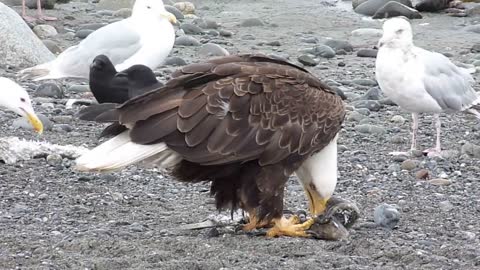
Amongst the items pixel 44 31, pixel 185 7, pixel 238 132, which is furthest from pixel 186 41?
pixel 238 132

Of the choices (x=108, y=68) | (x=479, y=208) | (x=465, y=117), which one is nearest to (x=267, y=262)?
(x=479, y=208)

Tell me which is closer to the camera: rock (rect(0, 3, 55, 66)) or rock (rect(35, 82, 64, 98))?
rock (rect(35, 82, 64, 98))

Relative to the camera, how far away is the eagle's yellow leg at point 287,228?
700cm

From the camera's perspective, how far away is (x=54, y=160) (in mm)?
8812

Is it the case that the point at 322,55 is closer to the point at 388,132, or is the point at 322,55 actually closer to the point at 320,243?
the point at 388,132

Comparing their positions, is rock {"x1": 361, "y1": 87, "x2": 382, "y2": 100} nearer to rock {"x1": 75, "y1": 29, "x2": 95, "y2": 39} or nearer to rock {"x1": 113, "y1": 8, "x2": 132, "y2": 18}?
rock {"x1": 75, "y1": 29, "x2": 95, "y2": 39}

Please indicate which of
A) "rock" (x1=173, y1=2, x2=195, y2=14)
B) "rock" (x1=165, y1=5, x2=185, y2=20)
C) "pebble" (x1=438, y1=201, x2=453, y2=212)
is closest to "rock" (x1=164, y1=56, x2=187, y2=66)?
"rock" (x1=165, y1=5, x2=185, y2=20)

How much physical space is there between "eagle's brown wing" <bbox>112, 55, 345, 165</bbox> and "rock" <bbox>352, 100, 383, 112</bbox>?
4.98 meters

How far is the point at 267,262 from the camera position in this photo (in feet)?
20.3

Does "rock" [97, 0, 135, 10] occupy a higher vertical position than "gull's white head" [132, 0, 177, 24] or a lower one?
lower

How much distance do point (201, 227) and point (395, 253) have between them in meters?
1.31

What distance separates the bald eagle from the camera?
6477mm

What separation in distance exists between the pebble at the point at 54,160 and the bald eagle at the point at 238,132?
2163mm

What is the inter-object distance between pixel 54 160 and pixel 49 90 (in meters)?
3.25
